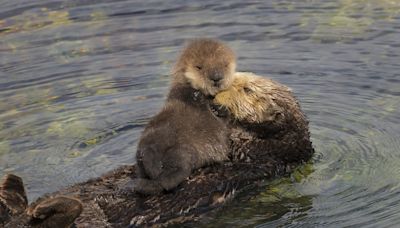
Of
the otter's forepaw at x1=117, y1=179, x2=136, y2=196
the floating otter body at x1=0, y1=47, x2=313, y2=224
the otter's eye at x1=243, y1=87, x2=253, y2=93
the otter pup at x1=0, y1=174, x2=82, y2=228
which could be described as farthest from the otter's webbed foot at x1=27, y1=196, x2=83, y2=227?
the otter's eye at x1=243, y1=87, x2=253, y2=93

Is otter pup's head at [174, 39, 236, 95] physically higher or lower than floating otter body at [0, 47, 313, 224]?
higher

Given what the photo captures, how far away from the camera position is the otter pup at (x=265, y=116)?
648 centimetres

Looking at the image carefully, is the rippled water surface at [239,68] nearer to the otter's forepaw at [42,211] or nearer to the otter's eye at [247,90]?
the otter's eye at [247,90]

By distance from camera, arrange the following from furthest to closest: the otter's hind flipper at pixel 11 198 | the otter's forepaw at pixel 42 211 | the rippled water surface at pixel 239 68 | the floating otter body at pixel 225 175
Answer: the rippled water surface at pixel 239 68 → the floating otter body at pixel 225 175 → the otter's hind flipper at pixel 11 198 → the otter's forepaw at pixel 42 211

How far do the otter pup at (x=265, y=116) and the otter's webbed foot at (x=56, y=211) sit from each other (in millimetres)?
1483

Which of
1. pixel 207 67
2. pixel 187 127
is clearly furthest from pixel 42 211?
pixel 207 67

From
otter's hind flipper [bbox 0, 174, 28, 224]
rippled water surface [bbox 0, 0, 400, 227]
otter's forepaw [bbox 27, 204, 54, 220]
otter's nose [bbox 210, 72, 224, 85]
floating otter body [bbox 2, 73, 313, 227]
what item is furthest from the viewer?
rippled water surface [bbox 0, 0, 400, 227]

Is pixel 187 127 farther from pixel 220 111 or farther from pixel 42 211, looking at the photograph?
pixel 42 211

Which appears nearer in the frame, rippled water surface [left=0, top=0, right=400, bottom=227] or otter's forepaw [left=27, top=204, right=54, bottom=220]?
otter's forepaw [left=27, top=204, right=54, bottom=220]

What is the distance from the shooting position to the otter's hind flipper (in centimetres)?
558

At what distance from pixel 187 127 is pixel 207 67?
1.61 feet

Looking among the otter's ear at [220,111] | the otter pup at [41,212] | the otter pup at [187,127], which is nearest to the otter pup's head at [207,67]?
the otter pup at [187,127]

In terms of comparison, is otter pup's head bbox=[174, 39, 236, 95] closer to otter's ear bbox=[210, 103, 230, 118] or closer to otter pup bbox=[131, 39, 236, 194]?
otter pup bbox=[131, 39, 236, 194]

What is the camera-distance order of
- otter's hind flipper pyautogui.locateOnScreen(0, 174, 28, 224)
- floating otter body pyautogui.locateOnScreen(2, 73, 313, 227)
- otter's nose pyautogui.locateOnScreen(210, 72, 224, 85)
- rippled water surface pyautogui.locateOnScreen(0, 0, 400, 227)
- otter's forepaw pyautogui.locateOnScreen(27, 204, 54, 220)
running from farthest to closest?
rippled water surface pyautogui.locateOnScreen(0, 0, 400, 227), otter's nose pyautogui.locateOnScreen(210, 72, 224, 85), floating otter body pyautogui.locateOnScreen(2, 73, 313, 227), otter's hind flipper pyautogui.locateOnScreen(0, 174, 28, 224), otter's forepaw pyautogui.locateOnScreen(27, 204, 54, 220)
